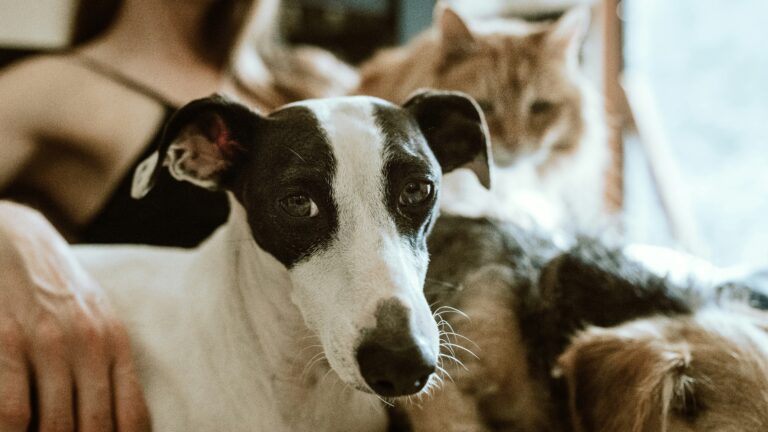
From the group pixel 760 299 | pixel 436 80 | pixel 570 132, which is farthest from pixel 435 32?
pixel 760 299

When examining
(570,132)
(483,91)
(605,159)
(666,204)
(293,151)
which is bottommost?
(666,204)

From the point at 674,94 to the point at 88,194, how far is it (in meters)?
1.95

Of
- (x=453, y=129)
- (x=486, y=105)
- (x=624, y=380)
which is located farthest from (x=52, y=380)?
(x=486, y=105)

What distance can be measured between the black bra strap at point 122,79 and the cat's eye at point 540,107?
872 mm

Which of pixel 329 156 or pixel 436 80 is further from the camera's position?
pixel 436 80

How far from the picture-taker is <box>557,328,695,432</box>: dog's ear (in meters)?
0.75

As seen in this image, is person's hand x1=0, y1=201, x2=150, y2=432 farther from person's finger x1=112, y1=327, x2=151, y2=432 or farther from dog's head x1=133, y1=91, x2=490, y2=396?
dog's head x1=133, y1=91, x2=490, y2=396

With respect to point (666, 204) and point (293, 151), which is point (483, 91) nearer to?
point (293, 151)

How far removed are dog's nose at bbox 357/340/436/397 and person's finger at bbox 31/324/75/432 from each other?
411 mm

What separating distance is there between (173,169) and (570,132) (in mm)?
1204

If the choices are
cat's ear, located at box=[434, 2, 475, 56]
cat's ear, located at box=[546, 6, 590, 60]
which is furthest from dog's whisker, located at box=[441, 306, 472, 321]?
cat's ear, located at box=[546, 6, 590, 60]

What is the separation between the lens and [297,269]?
73 cm

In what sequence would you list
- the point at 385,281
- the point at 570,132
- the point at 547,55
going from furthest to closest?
the point at 570,132 < the point at 547,55 < the point at 385,281

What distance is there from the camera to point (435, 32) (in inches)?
60.8
